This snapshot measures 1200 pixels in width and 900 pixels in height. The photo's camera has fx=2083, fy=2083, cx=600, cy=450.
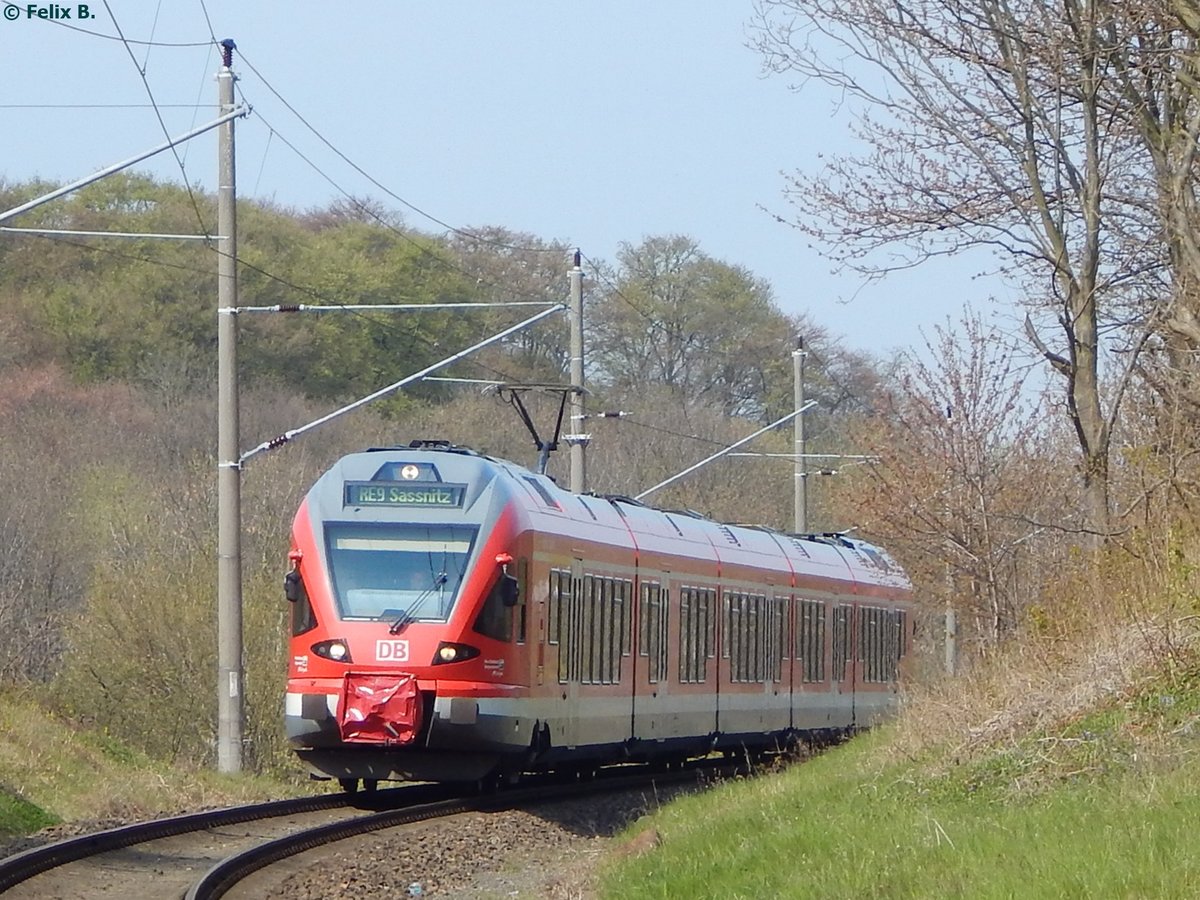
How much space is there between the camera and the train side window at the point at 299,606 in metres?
18.7

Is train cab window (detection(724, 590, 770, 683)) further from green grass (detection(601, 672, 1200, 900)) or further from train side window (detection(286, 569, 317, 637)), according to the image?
green grass (detection(601, 672, 1200, 900))

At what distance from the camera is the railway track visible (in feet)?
43.5

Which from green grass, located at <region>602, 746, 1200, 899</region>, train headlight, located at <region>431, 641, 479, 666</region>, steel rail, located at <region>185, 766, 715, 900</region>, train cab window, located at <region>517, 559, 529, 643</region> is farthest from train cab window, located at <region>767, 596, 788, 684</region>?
green grass, located at <region>602, 746, 1200, 899</region>

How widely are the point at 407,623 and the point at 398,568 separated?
562mm

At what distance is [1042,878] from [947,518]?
19.9 m

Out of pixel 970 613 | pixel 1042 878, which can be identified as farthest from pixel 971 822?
pixel 970 613

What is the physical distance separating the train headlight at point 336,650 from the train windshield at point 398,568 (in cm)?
25

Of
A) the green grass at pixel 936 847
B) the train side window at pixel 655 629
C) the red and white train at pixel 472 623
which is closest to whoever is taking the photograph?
the green grass at pixel 936 847

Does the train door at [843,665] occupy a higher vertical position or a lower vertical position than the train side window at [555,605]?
lower

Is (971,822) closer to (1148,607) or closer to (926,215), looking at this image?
(1148,607)

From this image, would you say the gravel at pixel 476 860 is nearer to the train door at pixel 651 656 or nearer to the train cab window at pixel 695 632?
the train door at pixel 651 656

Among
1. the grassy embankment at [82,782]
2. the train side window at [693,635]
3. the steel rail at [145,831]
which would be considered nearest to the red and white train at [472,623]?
the train side window at [693,635]

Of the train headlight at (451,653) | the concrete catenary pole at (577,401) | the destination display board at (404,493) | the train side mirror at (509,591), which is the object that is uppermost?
the concrete catenary pole at (577,401)

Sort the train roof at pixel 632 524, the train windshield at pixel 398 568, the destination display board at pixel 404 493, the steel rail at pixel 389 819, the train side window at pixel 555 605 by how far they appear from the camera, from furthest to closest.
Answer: the train side window at pixel 555 605
the train roof at pixel 632 524
the destination display board at pixel 404 493
the train windshield at pixel 398 568
the steel rail at pixel 389 819
